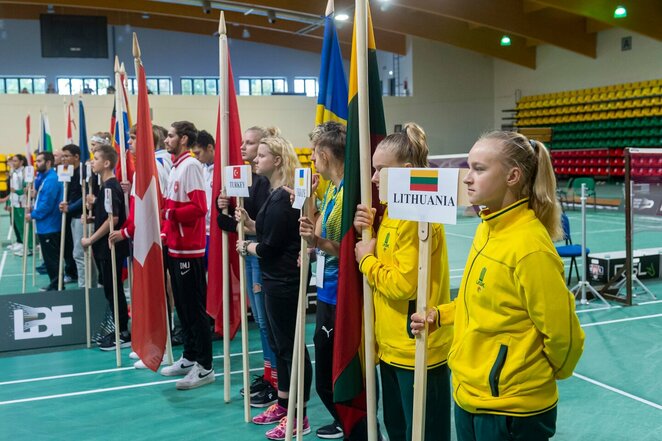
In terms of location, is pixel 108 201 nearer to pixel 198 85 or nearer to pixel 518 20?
pixel 518 20

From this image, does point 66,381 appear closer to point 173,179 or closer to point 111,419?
point 111,419

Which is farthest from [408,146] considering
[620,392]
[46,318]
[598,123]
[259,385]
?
[598,123]

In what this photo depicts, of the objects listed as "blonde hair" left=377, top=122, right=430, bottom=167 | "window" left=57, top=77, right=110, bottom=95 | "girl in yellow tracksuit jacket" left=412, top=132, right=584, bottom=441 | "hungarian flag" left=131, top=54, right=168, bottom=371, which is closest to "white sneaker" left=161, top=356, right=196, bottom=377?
"hungarian flag" left=131, top=54, right=168, bottom=371

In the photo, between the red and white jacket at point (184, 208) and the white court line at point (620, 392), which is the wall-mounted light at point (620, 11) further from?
the red and white jacket at point (184, 208)

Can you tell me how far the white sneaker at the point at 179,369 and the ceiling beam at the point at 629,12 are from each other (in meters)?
15.1

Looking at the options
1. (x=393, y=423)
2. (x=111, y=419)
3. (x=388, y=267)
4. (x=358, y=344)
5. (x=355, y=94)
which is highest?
(x=355, y=94)

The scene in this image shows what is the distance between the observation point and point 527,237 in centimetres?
194

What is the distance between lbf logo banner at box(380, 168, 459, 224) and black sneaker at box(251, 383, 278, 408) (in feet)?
8.58

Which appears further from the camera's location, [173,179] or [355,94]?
[173,179]

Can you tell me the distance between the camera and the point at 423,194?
2.11 meters

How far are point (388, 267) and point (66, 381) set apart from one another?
3.69 metres

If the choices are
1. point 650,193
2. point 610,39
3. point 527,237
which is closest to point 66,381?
point 527,237

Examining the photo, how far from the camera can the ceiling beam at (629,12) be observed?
675 inches

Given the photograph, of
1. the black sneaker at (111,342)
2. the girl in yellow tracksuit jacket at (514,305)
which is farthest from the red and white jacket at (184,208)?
the girl in yellow tracksuit jacket at (514,305)
